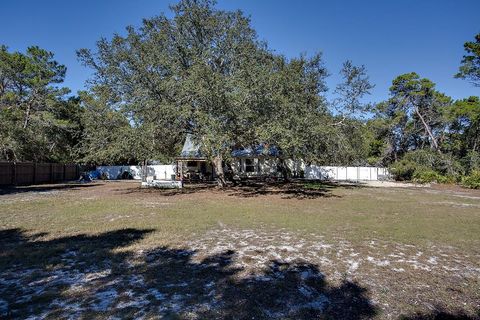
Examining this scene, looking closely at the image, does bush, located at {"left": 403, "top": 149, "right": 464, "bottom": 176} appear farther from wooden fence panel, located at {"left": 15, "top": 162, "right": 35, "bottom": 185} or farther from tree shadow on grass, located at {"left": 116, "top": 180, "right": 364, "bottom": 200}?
wooden fence panel, located at {"left": 15, "top": 162, "right": 35, "bottom": 185}

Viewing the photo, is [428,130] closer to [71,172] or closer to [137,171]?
[137,171]

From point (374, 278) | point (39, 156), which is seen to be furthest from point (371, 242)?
point (39, 156)

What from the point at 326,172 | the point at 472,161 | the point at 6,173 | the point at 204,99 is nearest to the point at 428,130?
the point at 472,161

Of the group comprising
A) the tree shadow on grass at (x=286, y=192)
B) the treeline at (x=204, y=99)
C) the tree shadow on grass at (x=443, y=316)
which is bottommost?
the tree shadow on grass at (x=443, y=316)

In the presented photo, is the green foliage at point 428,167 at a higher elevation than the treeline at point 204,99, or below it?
below

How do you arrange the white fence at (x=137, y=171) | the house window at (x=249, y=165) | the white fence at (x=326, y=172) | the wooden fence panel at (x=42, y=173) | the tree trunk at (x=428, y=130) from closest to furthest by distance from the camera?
the wooden fence panel at (x=42, y=173), the tree trunk at (x=428, y=130), the house window at (x=249, y=165), the white fence at (x=137, y=171), the white fence at (x=326, y=172)

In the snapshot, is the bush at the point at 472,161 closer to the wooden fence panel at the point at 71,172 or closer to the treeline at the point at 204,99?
the treeline at the point at 204,99

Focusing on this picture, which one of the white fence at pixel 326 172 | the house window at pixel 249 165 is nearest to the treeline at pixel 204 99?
the white fence at pixel 326 172

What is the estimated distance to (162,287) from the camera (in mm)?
3994

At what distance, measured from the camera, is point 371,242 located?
6.40 m

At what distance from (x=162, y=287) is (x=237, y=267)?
1.23 meters

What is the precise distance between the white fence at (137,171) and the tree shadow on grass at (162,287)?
28.4m

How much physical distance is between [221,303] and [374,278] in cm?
220

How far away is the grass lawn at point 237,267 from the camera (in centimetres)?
348
